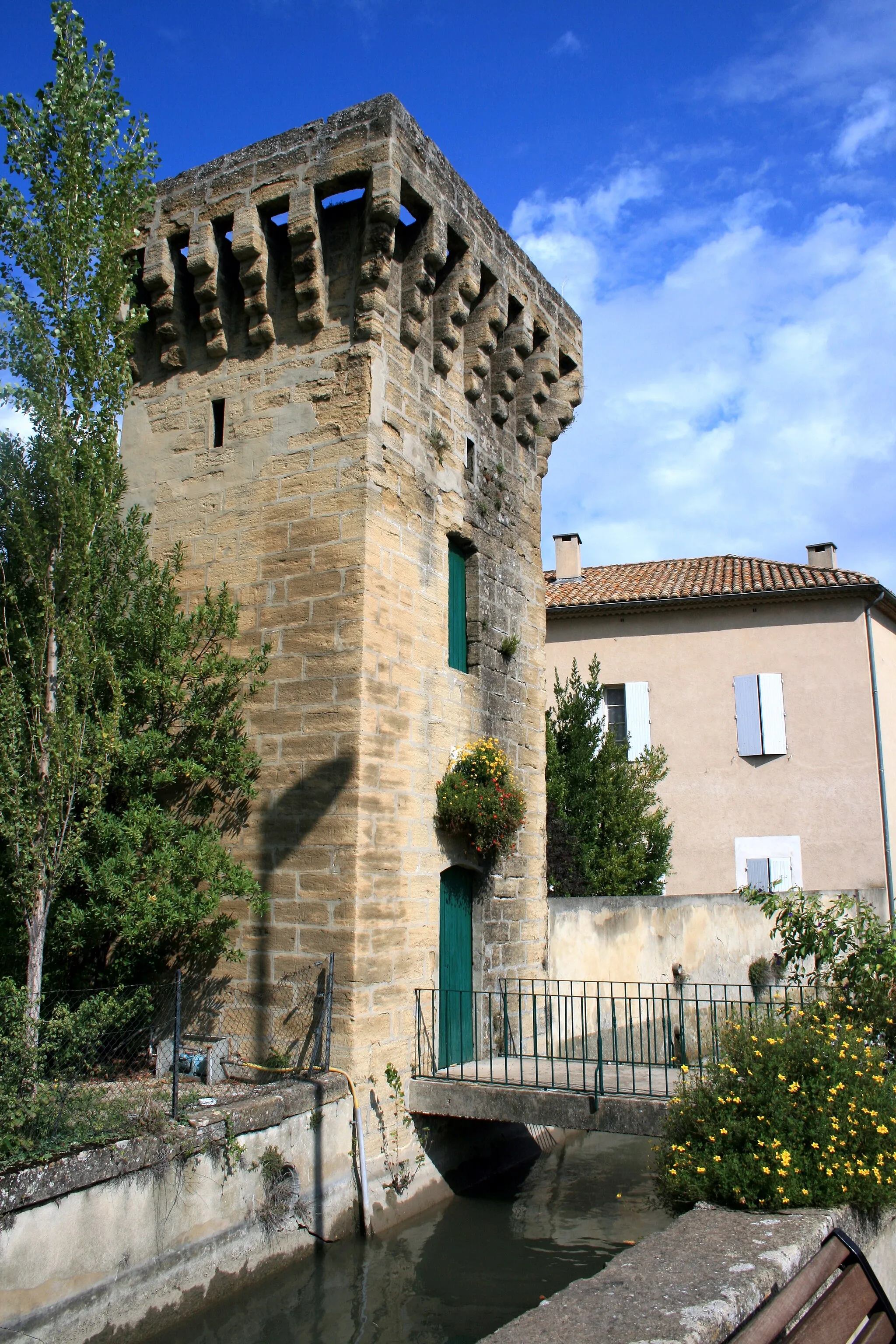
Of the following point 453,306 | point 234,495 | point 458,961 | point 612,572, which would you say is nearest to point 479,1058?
point 458,961

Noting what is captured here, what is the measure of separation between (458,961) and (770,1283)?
5.26 metres

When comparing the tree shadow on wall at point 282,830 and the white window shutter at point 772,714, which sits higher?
the white window shutter at point 772,714

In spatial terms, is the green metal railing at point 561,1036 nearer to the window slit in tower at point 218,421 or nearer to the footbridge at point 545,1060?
the footbridge at point 545,1060

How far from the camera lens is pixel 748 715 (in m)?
17.0

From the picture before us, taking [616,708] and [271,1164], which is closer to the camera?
[271,1164]

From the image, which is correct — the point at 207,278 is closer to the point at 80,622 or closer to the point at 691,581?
the point at 80,622

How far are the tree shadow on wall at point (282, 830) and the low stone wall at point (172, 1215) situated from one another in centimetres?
80

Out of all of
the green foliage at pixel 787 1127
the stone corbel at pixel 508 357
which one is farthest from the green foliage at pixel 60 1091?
the stone corbel at pixel 508 357

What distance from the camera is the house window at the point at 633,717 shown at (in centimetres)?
1758

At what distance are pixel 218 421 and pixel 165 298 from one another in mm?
1170

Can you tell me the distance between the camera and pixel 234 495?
8586 mm

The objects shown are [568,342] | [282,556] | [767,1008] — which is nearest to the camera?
[767,1008]

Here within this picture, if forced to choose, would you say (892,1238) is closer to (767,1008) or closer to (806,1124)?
(806,1124)

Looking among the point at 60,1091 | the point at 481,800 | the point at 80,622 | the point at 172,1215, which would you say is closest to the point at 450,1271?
the point at 172,1215
